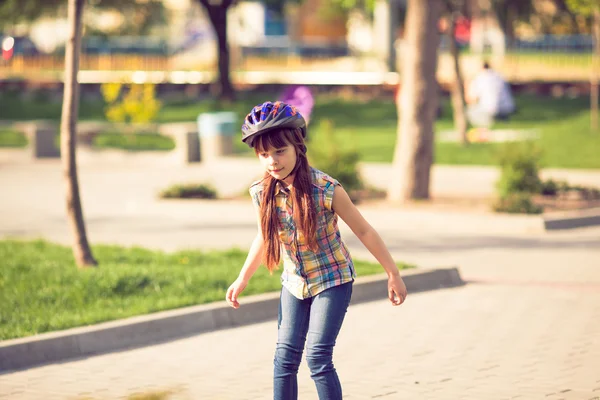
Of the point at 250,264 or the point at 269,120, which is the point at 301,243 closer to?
the point at 250,264

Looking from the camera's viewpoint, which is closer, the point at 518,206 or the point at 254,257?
the point at 254,257

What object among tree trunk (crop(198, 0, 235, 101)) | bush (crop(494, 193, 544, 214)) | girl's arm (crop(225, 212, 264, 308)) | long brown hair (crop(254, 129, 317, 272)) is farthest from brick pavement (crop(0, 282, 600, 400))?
tree trunk (crop(198, 0, 235, 101))

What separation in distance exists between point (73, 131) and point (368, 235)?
17.5ft

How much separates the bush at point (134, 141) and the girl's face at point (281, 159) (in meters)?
20.1

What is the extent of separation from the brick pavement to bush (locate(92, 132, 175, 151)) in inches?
648

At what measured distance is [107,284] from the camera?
9.39 metres

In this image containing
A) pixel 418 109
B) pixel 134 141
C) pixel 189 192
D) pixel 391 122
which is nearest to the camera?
pixel 418 109

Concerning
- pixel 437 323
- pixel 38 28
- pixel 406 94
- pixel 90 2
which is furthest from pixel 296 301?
pixel 38 28

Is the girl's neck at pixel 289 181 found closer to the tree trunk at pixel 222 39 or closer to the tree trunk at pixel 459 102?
the tree trunk at pixel 459 102

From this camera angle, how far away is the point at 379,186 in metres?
18.5

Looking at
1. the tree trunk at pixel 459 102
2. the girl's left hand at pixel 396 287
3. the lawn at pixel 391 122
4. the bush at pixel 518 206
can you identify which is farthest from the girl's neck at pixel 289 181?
the tree trunk at pixel 459 102

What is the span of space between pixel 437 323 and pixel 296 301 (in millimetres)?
3712

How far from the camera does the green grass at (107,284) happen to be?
8.51 m

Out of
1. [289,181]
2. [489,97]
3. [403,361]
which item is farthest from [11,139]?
[289,181]
